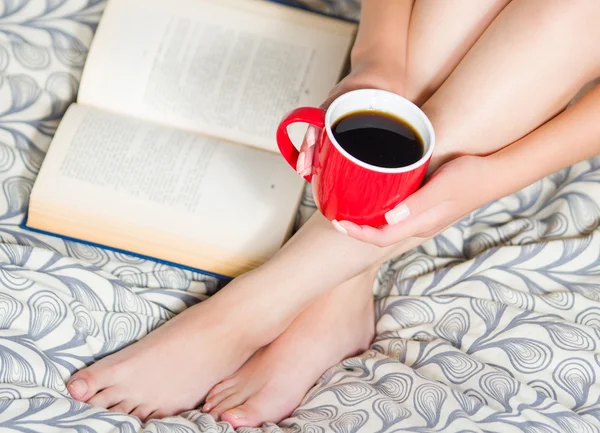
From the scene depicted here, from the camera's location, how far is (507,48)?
0.75 metres

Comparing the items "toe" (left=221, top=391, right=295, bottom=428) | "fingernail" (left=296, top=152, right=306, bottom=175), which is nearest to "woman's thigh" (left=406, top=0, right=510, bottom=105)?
"fingernail" (left=296, top=152, right=306, bottom=175)

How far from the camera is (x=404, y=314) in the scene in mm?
881

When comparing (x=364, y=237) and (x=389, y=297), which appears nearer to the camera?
(x=364, y=237)

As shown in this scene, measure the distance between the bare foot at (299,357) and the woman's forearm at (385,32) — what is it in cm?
25

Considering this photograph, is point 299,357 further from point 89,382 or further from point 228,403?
point 89,382

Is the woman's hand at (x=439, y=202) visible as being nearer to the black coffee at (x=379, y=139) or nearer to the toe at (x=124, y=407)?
the black coffee at (x=379, y=139)

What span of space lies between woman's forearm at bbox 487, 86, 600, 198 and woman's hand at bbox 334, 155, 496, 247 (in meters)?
0.02

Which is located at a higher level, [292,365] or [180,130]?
[180,130]

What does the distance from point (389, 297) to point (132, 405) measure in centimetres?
33


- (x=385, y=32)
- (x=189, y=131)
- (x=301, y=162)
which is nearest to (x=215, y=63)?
(x=189, y=131)

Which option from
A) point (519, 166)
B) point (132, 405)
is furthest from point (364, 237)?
point (132, 405)

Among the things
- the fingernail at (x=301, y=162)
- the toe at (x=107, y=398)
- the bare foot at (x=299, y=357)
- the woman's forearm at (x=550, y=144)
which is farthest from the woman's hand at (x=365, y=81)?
the toe at (x=107, y=398)

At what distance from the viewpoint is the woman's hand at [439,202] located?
0.66 m

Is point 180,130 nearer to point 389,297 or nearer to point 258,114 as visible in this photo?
point 258,114
